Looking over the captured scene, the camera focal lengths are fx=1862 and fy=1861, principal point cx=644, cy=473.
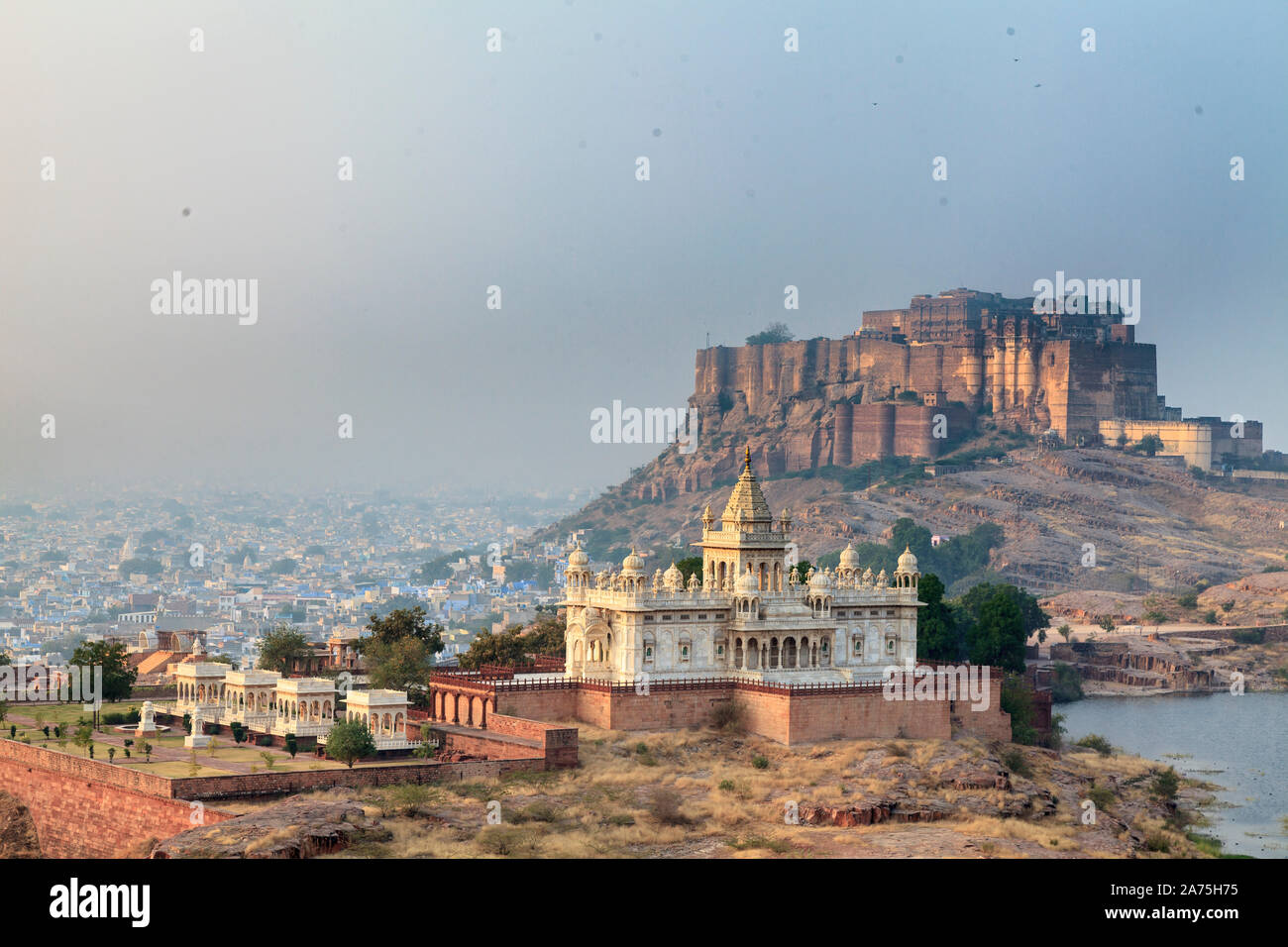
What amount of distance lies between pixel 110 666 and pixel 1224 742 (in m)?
46.0

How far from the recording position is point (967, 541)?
414ft

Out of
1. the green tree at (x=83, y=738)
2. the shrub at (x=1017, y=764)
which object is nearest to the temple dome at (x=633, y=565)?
the shrub at (x=1017, y=764)

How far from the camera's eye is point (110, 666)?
58.3 metres

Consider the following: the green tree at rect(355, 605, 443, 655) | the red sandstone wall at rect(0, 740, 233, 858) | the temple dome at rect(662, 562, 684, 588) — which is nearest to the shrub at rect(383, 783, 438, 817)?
the red sandstone wall at rect(0, 740, 233, 858)

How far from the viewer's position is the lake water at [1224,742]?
58.5 metres

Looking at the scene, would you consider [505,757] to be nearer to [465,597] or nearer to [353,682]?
[353,682]

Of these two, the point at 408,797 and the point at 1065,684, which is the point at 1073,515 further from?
the point at 408,797

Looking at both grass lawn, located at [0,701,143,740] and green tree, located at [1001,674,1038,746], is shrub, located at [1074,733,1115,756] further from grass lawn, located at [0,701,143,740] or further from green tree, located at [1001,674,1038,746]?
grass lawn, located at [0,701,143,740]

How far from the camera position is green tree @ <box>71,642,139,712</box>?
57781 mm

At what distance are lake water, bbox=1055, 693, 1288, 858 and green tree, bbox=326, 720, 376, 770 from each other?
24.9m

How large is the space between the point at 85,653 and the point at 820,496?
288ft

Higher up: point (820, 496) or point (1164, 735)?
point (820, 496)

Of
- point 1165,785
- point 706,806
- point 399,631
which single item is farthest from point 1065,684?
point 706,806
